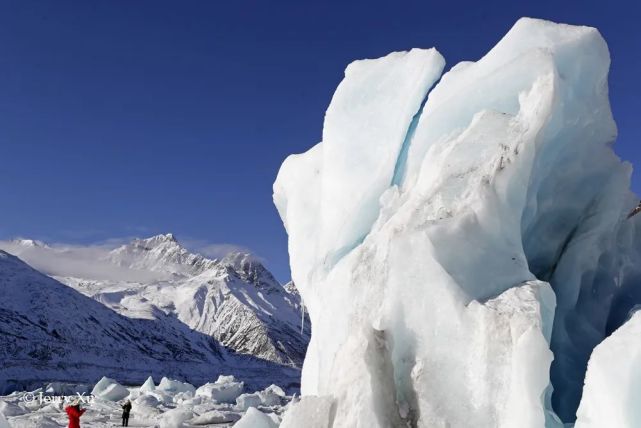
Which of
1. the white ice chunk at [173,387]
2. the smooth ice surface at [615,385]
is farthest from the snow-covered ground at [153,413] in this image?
the smooth ice surface at [615,385]

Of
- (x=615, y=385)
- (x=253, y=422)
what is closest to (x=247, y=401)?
(x=253, y=422)

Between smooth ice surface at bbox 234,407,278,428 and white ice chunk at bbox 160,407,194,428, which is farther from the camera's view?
white ice chunk at bbox 160,407,194,428

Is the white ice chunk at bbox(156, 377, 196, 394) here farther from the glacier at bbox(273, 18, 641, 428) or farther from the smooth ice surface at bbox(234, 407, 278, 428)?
the glacier at bbox(273, 18, 641, 428)

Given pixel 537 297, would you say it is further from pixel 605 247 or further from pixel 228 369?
pixel 228 369

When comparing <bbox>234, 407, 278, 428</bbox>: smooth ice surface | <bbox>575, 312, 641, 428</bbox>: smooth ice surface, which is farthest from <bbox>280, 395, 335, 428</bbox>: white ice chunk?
<bbox>234, 407, 278, 428</bbox>: smooth ice surface

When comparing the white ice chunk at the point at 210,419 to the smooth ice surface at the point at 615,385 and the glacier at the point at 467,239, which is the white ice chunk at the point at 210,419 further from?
the smooth ice surface at the point at 615,385

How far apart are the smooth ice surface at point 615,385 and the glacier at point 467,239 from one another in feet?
0.12

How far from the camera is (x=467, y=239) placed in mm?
7613

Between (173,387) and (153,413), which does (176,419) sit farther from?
(173,387)

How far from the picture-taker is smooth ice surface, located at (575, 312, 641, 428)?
5.77 meters

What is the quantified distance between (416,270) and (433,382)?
1.31 metres

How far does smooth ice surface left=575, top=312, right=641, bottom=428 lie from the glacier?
0.04 meters

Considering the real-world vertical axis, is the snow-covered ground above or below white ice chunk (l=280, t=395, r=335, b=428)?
below

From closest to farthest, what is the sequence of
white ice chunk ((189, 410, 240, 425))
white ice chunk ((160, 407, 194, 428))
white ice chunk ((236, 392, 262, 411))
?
white ice chunk ((160, 407, 194, 428))
white ice chunk ((189, 410, 240, 425))
white ice chunk ((236, 392, 262, 411))
